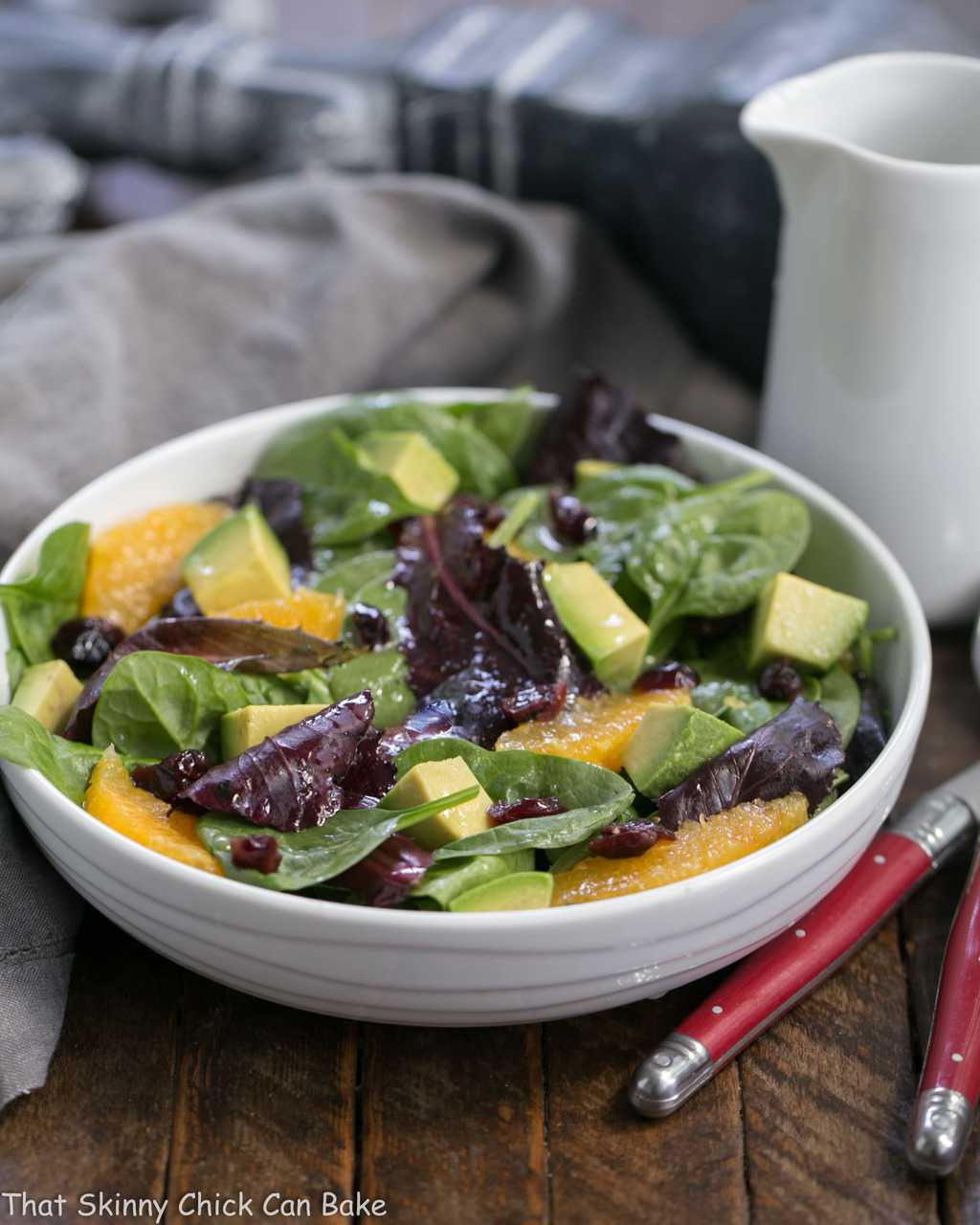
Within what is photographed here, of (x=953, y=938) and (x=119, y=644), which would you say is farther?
(x=119, y=644)

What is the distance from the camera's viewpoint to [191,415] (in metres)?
2.35

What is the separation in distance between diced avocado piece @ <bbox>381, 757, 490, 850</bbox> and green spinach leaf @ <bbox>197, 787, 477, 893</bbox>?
15 millimetres

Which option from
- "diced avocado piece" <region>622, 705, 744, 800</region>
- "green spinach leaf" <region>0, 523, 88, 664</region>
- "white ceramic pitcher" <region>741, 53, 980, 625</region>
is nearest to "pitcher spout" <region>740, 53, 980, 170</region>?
"white ceramic pitcher" <region>741, 53, 980, 625</region>

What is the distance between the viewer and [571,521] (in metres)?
1.92

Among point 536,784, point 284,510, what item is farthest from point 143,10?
point 536,784

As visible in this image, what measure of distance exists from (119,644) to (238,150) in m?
1.74

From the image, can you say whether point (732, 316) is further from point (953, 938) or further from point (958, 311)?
point (953, 938)

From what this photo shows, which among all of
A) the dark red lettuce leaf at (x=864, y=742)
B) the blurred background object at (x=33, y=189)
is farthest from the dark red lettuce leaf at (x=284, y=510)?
the blurred background object at (x=33, y=189)

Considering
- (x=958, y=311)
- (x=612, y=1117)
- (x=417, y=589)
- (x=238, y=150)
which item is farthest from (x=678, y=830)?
(x=238, y=150)

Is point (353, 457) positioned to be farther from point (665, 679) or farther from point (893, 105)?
point (893, 105)

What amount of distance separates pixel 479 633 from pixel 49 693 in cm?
52

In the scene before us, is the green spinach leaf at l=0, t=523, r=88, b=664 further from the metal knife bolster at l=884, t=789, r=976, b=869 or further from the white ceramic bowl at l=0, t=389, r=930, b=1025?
the metal knife bolster at l=884, t=789, r=976, b=869

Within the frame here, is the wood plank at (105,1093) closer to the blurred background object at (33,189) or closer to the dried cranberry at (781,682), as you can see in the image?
the dried cranberry at (781,682)

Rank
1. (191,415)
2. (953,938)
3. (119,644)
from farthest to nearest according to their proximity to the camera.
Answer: (191,415), (119,644), (953,938)
